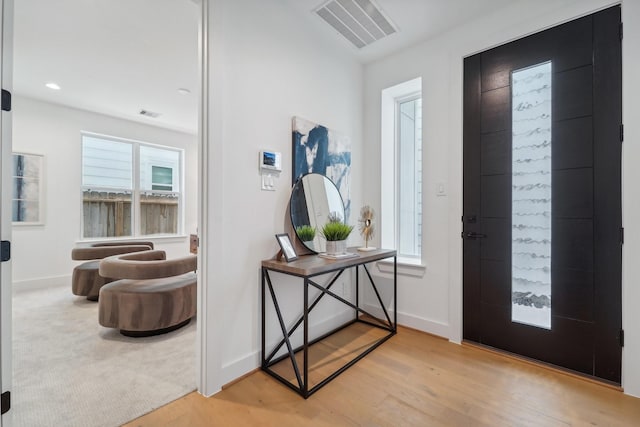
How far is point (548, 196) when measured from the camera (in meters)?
2.04

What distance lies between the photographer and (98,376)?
1928mm

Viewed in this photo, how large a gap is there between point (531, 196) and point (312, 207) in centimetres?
169

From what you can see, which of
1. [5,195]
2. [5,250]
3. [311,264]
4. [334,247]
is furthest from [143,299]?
[334,247]

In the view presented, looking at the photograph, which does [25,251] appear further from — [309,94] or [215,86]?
[309,94]

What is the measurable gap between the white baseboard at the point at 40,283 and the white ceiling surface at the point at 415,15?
502 centimetres

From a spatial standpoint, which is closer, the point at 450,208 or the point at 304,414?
the point at 304,414

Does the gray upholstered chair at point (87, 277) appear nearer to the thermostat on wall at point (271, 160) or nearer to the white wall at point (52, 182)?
the white wall at point (52, 182)

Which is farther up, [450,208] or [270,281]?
[450,208]

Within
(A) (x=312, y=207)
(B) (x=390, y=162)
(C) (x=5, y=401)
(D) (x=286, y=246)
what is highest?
(B) (x=390, y=162)

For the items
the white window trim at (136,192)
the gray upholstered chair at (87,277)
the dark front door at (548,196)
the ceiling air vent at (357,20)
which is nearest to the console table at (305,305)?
the dark front door at (548,196)

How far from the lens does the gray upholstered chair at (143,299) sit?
8.14 ft

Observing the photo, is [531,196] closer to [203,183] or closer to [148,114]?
[203,183]

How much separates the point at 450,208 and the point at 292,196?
1.40 m

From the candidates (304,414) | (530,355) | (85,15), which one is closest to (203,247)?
(304,414)
